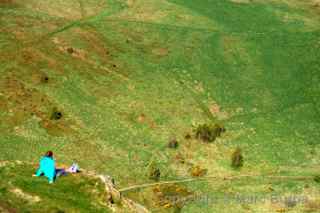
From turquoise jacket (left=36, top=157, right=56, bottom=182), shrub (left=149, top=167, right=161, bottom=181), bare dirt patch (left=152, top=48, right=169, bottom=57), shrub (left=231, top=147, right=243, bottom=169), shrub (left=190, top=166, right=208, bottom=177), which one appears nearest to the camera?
turquoise jacket (left=36, top=157, right=56, bottom=182)

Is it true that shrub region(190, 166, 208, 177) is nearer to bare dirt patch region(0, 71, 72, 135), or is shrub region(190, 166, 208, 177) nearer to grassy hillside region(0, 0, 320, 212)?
grassy hillside region(0, 0, 320, 212)

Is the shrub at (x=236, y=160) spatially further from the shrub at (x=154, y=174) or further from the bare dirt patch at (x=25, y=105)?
the bare dirt patch at (x=25, y=105)

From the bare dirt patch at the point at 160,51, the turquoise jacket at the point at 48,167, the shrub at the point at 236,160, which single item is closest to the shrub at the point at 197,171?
the shrub at the point at 236,160

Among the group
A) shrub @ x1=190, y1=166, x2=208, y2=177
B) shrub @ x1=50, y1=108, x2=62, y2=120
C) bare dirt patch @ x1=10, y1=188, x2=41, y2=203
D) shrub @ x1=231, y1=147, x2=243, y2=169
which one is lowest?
shrub @ x1=190, y1=166, x2=208, y2=177

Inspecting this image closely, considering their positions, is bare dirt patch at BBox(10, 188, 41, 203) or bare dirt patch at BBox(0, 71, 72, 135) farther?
bare dirt patch at BBox(0, 71, 72, 135)

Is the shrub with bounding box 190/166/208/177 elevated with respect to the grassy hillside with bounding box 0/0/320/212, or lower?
lower

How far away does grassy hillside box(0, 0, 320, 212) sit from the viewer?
2347 inches

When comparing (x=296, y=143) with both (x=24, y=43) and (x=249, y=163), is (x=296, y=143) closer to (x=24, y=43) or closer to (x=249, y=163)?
(x=249, y=163)

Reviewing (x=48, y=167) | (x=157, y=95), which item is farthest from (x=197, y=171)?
(x=48, y=167)

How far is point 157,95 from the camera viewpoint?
240ft

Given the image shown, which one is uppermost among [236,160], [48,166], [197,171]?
[48,166]

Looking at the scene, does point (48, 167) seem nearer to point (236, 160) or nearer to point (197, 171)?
point (197, 171)

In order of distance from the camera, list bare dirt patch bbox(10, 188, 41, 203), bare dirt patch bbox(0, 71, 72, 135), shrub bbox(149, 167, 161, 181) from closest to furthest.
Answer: bare dirt patch bbox(10, 188, 41, 203)
shrub bbox(149, 167, 161, 181)
bare dirt patch bbox(0, 71, 72, 135)

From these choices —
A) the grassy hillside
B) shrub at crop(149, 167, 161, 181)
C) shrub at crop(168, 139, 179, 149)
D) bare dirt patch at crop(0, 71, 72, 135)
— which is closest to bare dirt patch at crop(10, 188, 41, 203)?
the grassy hillside
